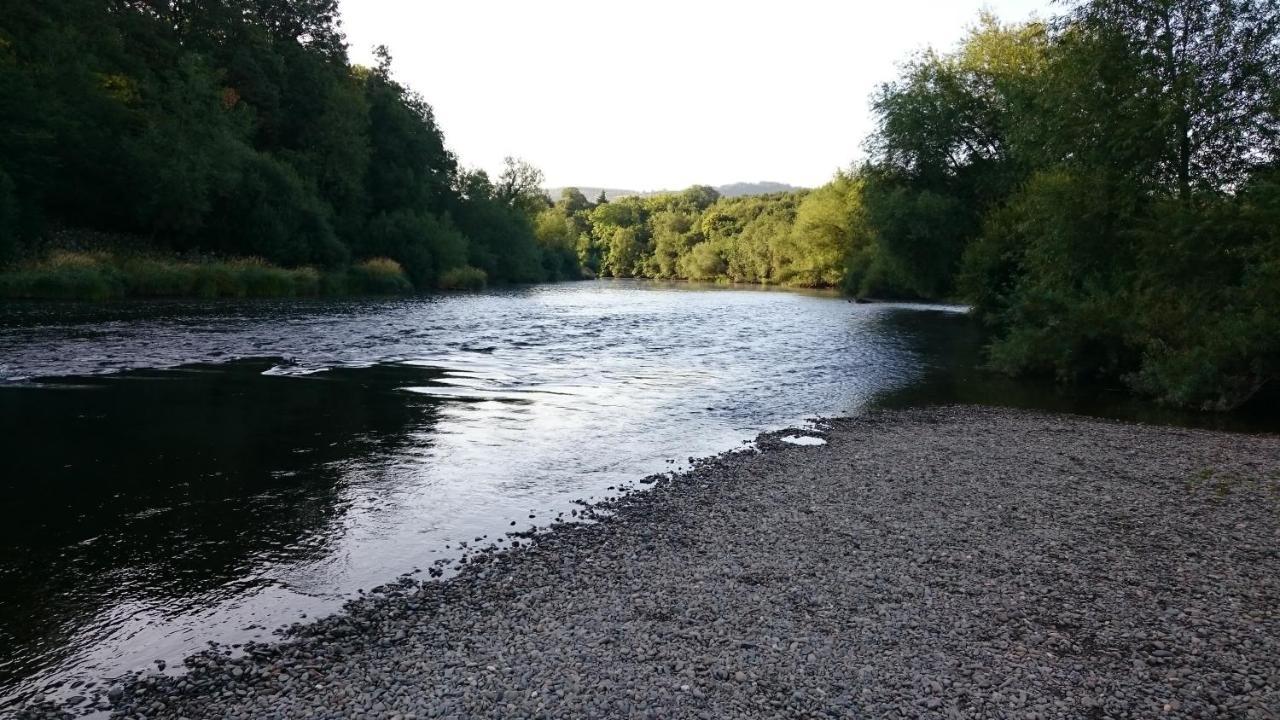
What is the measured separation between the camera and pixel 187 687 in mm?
5598

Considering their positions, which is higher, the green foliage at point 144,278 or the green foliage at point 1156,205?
the green foliage at point 1156,205

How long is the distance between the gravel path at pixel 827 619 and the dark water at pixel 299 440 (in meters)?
1.05

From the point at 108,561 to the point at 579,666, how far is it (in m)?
5.29

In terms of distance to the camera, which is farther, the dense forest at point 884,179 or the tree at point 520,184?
the tree at point 520,184

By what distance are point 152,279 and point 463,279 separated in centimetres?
3849

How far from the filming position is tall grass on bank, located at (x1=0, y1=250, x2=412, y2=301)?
36125mm

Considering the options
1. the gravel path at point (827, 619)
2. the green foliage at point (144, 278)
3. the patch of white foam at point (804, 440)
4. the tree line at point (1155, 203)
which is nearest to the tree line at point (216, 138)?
the green foliage at point (144, 278)

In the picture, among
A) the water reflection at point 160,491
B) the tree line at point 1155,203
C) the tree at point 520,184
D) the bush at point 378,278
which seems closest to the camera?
the water reflection at point 160,491

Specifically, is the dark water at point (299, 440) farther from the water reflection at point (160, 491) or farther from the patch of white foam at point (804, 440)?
the patch of white foam at point (804, 440)

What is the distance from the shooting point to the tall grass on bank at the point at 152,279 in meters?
36.1

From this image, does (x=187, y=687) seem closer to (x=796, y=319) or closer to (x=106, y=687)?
(x=106, y=687)

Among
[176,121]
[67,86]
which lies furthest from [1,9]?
[176,121]

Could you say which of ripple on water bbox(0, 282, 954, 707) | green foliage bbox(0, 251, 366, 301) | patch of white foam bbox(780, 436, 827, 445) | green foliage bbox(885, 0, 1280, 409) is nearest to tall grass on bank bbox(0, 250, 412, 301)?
green foliage bbox(0, 251, 366, 301)

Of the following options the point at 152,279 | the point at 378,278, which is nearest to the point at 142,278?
A: the point at 152,279
